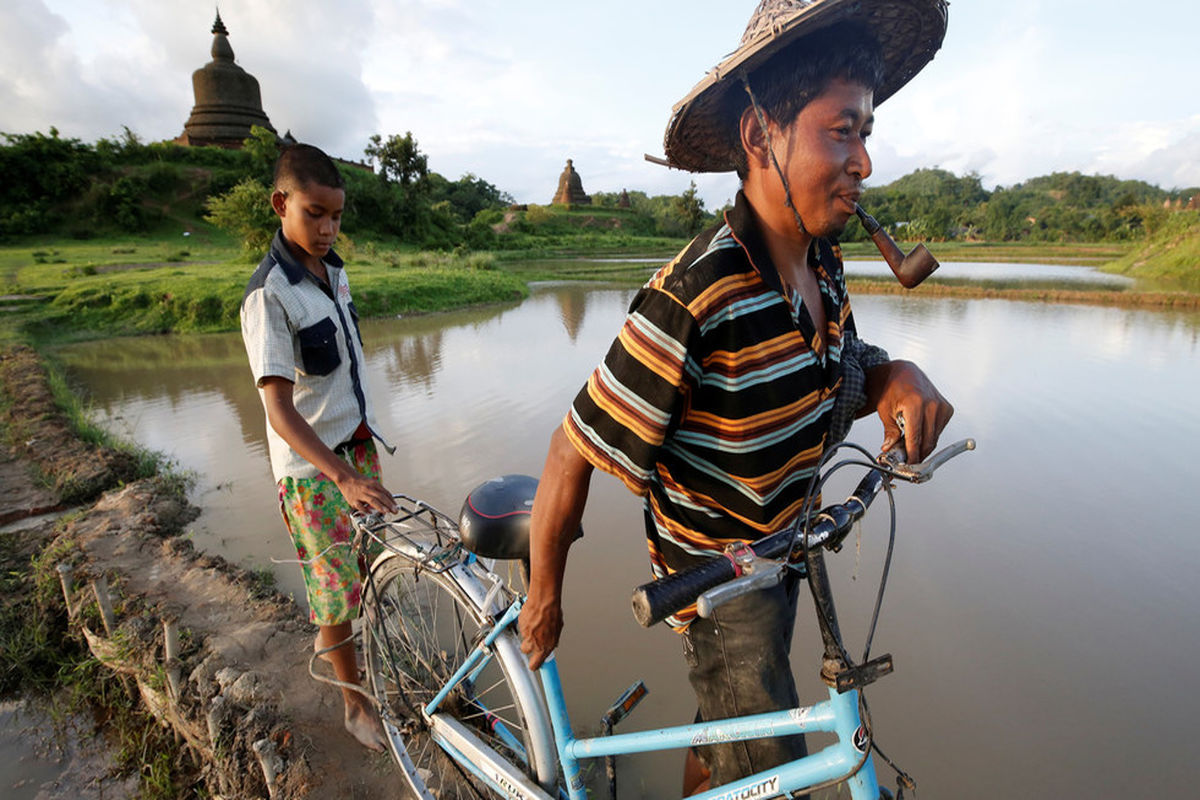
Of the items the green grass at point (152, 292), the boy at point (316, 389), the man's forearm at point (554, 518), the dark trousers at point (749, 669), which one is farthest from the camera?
the green grass at point (152, 292)

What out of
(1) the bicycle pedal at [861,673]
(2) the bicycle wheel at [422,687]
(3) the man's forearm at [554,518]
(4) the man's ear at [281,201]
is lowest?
(2) the bicycle wheel at [422,687]

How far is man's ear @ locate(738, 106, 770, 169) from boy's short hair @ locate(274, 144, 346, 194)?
1170 mm

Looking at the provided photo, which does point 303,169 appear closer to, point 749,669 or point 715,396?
point 715,396

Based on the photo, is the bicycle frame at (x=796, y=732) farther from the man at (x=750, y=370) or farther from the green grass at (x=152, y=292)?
the green grass at (x=152, y=292)

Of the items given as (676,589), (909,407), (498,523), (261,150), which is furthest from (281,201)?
(261,150)

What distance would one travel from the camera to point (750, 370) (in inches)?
39.0

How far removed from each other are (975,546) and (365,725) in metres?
3.07

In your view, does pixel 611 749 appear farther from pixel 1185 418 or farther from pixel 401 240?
pixel 401 240

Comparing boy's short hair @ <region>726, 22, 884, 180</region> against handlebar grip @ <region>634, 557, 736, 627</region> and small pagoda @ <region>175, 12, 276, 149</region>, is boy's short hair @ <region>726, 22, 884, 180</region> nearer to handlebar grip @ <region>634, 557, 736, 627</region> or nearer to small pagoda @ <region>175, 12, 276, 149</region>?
handlebar grip @ <region>634, 557, 736, 627</region>

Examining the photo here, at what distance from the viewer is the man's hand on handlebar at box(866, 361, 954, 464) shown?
1.14 metres

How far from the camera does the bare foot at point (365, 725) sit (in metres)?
1.92

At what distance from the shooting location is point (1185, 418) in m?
4.87

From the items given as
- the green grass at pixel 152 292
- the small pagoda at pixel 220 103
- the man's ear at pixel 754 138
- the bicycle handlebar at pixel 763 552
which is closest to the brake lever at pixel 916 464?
the bicycle handlebar at pixel 763 552

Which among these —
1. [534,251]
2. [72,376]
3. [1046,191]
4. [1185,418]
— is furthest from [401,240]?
[1046,191]
